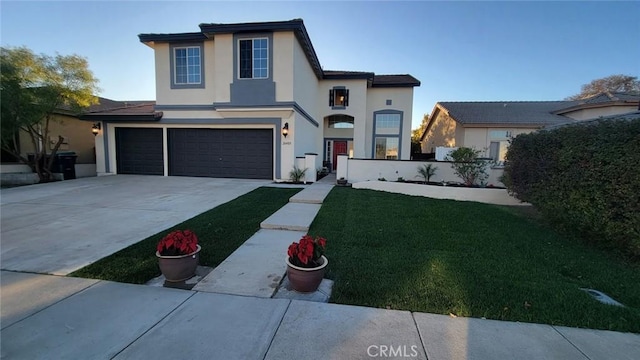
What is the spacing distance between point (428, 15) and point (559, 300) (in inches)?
457

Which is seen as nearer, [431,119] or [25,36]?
[25,36]

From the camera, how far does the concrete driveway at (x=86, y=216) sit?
3816 millimetres

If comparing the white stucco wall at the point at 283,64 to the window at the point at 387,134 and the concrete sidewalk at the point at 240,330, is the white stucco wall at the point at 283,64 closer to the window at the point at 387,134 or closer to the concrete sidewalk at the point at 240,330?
the window at the point at 387,134

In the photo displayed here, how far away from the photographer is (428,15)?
11.0 m

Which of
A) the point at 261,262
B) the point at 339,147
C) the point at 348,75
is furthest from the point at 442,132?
the point at 261,262

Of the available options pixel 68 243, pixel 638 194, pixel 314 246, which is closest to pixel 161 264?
pixel 314 246

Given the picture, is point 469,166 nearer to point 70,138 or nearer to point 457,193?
point 457,193

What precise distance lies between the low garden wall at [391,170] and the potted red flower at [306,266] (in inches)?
317

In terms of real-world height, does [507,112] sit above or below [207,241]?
above

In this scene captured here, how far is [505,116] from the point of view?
18.8m

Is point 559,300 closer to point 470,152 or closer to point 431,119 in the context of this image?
point 470,152

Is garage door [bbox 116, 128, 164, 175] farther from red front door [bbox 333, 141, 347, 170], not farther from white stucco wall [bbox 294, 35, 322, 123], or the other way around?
red front door [bbox 333, 141, 347, 170]

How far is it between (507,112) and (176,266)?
926 inches

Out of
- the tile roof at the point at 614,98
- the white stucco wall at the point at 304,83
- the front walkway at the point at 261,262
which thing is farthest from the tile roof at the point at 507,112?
the front walkway at the point at 261,262
